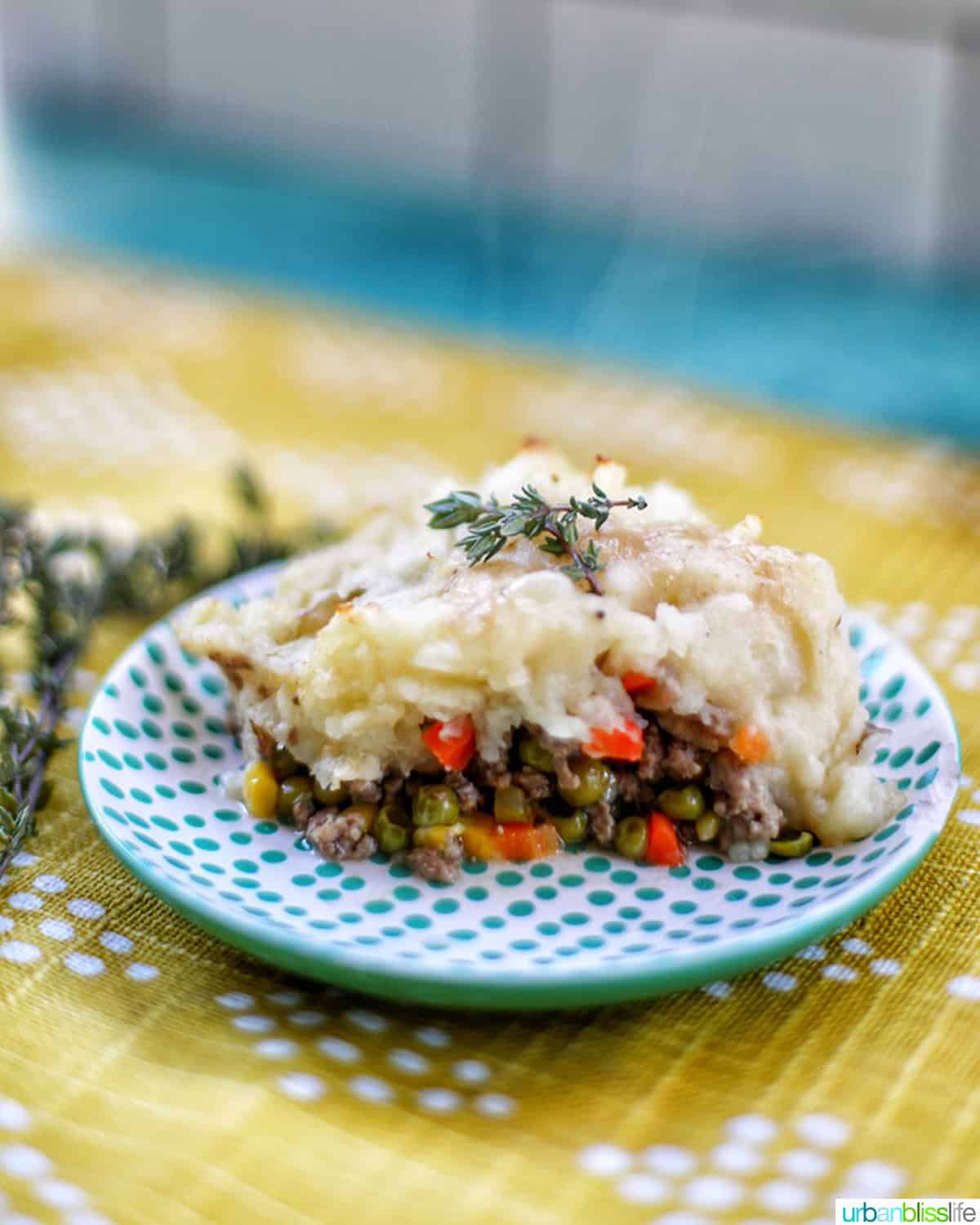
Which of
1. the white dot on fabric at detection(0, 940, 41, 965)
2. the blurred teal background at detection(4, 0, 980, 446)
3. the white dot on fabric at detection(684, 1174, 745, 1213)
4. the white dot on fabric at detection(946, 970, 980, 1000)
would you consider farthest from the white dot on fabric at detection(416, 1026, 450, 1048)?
the blurred teal background at detection(4, 0, 980, 446)

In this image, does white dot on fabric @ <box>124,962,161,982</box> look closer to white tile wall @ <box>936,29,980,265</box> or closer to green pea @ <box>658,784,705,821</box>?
green pea @ <box>658,784,705,821</box>

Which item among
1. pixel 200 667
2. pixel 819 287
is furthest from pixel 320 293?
pixel 200 667

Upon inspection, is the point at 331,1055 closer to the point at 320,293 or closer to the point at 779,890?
the point at 779,890

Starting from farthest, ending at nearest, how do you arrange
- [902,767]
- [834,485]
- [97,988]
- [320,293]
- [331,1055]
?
[320,293] < [834,485] < [902,767] < [97,988] < [331,1055]

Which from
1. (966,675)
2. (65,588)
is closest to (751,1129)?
(966,675)

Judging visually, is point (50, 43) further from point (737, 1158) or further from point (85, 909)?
point (737, 1158)

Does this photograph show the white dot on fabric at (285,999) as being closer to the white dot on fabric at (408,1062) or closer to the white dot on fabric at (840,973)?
the white dot on fabric at (408,1062)

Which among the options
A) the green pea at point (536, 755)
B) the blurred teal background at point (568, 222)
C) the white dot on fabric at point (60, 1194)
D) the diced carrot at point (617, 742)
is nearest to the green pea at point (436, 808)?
the green pea at point (536, 755)
